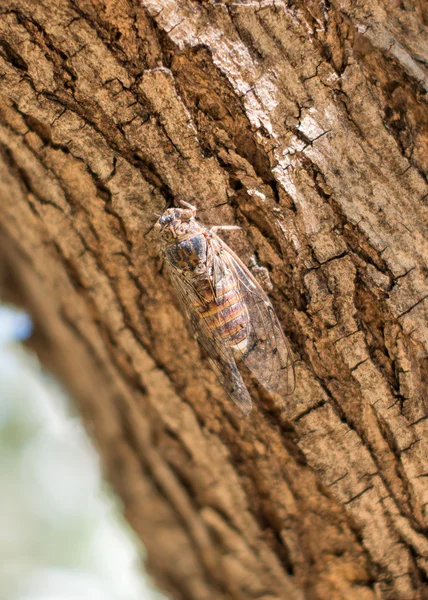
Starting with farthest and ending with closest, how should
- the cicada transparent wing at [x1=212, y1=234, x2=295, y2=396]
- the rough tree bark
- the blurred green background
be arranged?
the blurred green background → the cicada transparent wing at [x1=212, y1=234, x2=295, y2=396] → the rough tree bark

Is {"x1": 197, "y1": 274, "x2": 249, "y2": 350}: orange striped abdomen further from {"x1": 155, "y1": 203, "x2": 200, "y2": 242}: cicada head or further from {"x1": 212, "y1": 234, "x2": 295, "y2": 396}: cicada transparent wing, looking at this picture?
{"x1": 155, "y1": 203, "x2": 200, "y2": 242}: cicada head

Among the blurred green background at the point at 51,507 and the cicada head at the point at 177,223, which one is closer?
the cicada head at the point at 177,223

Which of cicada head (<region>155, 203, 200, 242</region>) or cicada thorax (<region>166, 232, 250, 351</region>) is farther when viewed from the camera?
cicada thorax (<region>166, 232, 250, 351</region>)

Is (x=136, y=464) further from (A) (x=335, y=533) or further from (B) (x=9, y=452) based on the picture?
(B) (x=9, y=452)

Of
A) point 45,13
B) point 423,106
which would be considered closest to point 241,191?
point 423,106

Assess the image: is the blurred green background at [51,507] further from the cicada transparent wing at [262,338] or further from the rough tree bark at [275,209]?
the cicada transparent wing at [262,338]

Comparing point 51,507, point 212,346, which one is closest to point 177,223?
point 212,346

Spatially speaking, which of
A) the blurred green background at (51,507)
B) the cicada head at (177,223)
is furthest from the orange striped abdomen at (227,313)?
the blurred green background at (51,507)

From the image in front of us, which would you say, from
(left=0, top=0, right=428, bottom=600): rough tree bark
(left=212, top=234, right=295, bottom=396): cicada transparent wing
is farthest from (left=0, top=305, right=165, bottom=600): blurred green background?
(left=212, top=234, right=295, bottom=396): cicada transparent wing
